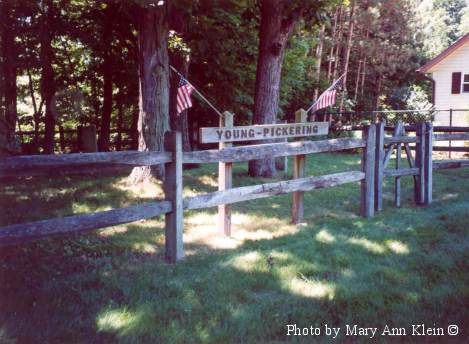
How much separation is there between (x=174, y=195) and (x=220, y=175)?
1.28 meters

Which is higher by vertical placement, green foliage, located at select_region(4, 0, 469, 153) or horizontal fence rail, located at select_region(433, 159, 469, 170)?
green foliage, located at select_region(4, 0, 469, 153)

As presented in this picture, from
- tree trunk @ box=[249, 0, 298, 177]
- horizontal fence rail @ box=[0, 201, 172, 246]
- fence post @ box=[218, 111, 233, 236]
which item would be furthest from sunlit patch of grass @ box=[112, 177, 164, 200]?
horizontal fence rail @ box=[0, 201, 172, 246]

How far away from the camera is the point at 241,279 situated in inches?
187

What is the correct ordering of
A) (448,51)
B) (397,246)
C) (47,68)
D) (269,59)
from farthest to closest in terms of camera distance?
1. (448,51)
2. (47,68)
3. (269,59)
4. (397,246)

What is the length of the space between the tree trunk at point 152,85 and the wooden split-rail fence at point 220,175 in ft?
11.3

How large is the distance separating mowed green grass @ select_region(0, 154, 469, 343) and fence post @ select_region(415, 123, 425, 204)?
2.35ft

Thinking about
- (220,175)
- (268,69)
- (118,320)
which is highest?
(268,69)

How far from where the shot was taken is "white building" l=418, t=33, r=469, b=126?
95.5ft

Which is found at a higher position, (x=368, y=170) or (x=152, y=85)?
(x=152, y=85)

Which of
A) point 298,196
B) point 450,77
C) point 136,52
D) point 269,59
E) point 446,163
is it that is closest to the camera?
point 298,196

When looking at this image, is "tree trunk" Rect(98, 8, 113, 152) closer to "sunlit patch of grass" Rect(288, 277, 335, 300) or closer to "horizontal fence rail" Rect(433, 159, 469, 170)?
"horizontal fence rail" Rect(433, 159, 469, 170)

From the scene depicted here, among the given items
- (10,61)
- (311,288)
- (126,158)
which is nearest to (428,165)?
(311,288)

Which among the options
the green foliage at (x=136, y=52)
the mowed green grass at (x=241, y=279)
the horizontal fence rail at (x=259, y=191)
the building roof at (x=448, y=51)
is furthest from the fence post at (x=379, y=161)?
the building roof at (x=448, y=51)

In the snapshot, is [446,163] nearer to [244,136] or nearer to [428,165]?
[428,165]
